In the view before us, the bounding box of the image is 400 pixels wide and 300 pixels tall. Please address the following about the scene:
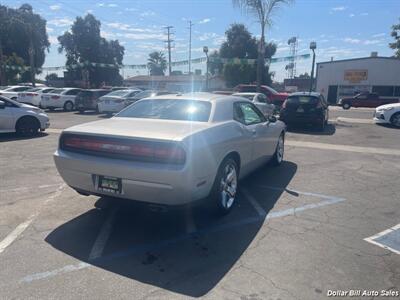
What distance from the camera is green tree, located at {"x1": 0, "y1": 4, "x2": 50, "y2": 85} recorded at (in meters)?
50.8

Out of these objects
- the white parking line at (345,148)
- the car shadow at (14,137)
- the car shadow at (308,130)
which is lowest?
the car shadow at (308,130)

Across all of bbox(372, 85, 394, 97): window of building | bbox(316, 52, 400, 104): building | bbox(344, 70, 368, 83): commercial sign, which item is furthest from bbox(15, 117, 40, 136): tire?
bbox(372, 85, 394, 97): window of building

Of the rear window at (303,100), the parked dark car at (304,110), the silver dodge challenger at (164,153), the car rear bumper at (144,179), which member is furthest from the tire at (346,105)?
the car rear bumper at (144,179)

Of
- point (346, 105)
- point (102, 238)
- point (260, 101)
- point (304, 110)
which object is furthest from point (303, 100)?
point (346, 105)

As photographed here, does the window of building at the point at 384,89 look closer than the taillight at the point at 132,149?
No

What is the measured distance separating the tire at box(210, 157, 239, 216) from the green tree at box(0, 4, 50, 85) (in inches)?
2070

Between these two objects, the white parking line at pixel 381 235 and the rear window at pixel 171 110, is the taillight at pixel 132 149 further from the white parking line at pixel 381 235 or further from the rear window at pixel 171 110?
the white parking line at pixel 381 235

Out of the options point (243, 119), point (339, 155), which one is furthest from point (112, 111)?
point (243, 119)

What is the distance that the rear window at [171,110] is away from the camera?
181 inches

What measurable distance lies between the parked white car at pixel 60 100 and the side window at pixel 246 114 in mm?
19080

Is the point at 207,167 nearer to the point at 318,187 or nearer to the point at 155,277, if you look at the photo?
the point at 155,277

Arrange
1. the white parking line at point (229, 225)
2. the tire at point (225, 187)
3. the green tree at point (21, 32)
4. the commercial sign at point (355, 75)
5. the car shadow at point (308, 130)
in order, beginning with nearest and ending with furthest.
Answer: the white parking line at point (229, 225) → the tire at point (225, 187) → the car shadow at point (308, 130) → the commercial sign at point (355, 75) → the green tree at point (21, 32)

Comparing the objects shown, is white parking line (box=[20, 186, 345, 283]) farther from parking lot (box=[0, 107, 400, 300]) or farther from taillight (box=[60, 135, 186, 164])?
taillight (box=[60, 135, 186, 164])

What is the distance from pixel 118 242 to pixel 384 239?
3012 millimetres
